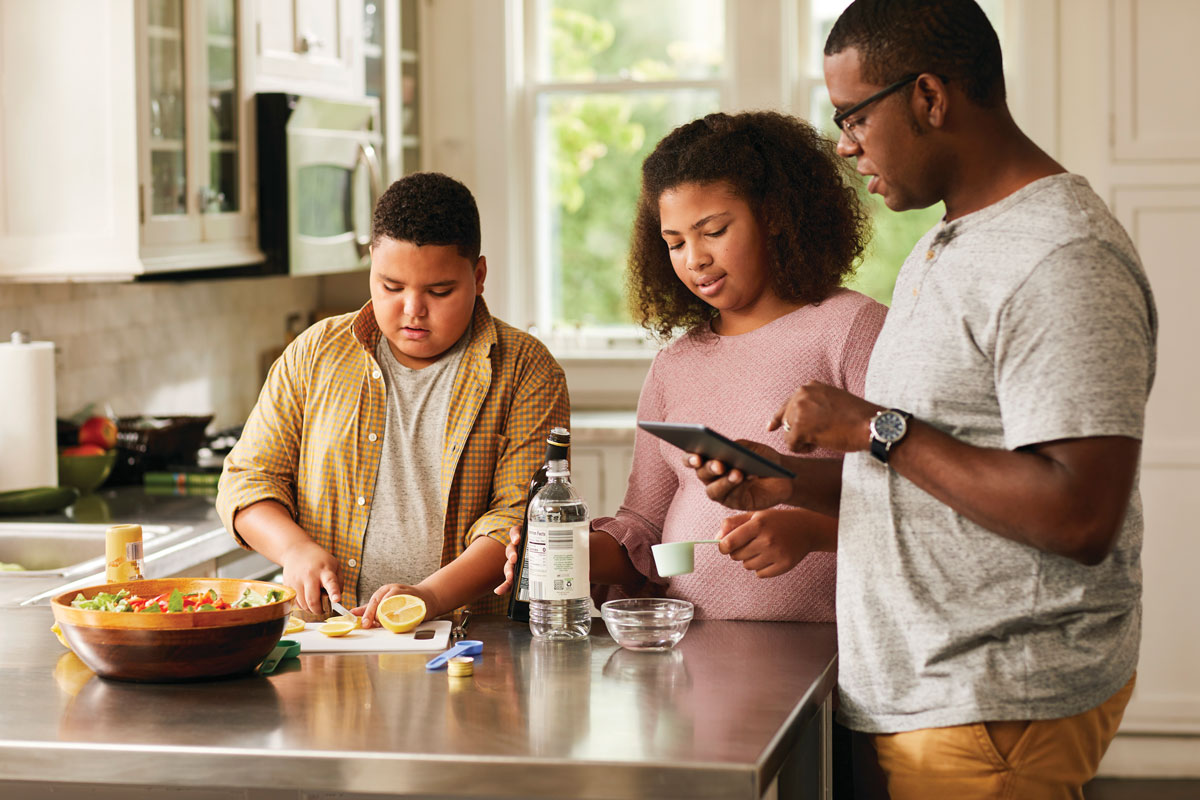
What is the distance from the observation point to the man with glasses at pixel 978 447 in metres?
1.24

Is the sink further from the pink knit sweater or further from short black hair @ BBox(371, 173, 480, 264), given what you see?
the pink knit sweater

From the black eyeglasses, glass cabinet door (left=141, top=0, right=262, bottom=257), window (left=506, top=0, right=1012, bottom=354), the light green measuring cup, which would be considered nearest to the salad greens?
the light green measuring cup

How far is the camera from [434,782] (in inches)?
49.3

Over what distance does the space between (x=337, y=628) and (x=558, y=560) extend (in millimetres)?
299

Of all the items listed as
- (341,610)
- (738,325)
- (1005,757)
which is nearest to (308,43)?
(738,325)

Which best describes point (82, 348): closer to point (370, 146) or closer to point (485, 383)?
point (370, 146)

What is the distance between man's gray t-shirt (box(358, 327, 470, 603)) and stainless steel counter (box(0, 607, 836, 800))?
32cm

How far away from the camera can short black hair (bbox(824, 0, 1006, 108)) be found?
134 centimetres

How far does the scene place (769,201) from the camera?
186cm

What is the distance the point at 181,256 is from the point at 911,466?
2015 millimetres

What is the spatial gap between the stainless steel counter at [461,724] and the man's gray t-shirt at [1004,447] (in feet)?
0.49

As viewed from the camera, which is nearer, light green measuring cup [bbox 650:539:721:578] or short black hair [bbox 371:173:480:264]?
light green measuring cup [bbox 650:539:721:578]

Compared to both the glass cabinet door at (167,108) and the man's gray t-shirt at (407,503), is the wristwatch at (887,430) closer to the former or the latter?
the man's gray t-shirt at (407,503)

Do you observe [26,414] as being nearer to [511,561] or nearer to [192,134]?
[192,134]
